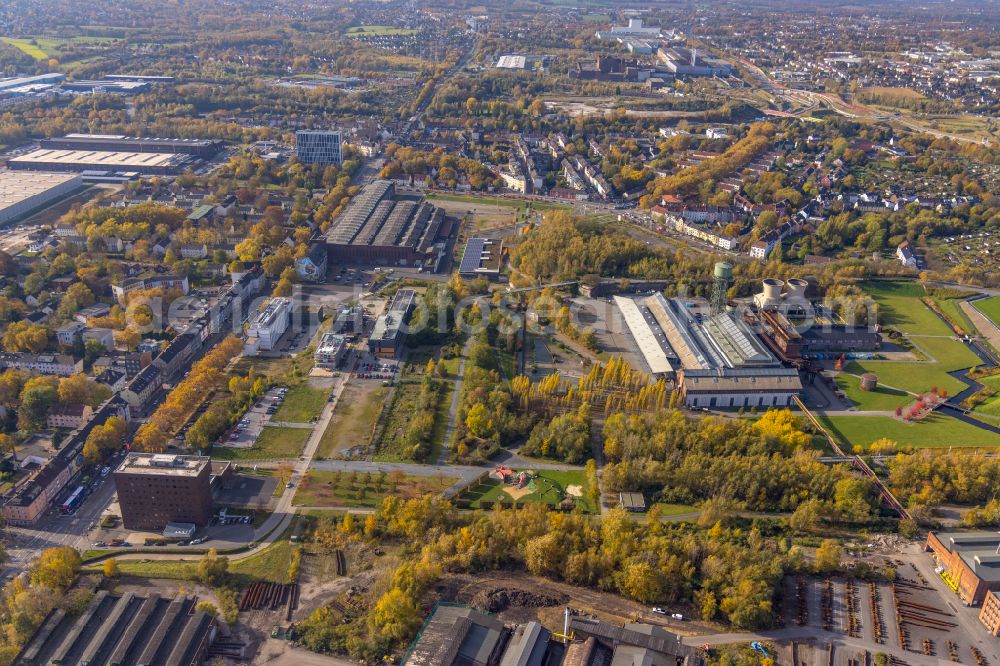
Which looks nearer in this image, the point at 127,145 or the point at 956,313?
the point at 956,313

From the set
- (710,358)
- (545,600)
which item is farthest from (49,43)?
(545,600)

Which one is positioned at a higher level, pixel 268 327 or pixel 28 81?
pixel 28 81

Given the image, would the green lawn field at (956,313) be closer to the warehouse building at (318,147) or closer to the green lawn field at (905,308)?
the green lawn field at (905,308)

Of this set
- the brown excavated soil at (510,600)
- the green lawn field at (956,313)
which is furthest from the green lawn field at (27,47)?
the green lawn field at (956,313)

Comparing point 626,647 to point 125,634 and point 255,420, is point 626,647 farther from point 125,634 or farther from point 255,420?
point 255,420

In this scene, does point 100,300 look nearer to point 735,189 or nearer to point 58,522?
point 58,522

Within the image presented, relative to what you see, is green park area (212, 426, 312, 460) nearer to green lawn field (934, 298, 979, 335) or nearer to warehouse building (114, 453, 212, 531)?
warehouse building (114, 453, 212, 531)
